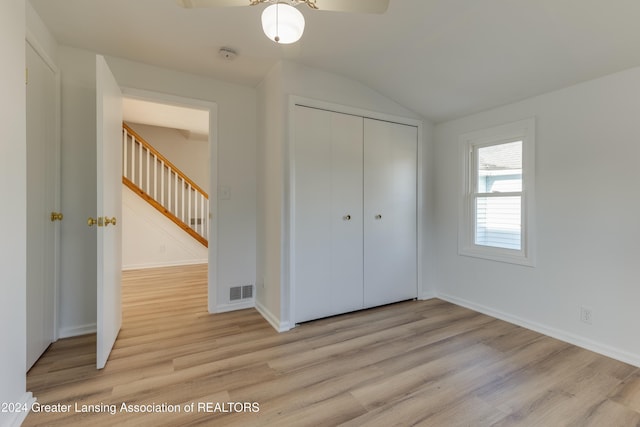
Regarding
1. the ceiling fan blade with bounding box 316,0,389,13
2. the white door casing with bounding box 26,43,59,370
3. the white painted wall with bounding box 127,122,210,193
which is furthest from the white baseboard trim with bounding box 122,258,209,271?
the ceiling fan blade with bounding box 316,0,389,13

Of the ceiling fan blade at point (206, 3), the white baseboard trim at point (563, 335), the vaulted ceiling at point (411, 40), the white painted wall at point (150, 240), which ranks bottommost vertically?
the white baseboard trim at point (563, 335)

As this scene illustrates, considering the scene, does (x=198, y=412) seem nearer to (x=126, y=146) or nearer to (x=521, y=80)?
(x=521, y=80)

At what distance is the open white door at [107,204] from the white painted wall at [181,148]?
393 centimetres

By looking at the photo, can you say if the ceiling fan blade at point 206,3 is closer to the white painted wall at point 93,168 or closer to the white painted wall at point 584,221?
the white painted wall at point 93,168

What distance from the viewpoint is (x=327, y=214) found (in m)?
2.73

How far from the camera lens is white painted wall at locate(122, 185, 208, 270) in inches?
188

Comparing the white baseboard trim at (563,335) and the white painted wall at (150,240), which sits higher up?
the white painted wall at (150,240)

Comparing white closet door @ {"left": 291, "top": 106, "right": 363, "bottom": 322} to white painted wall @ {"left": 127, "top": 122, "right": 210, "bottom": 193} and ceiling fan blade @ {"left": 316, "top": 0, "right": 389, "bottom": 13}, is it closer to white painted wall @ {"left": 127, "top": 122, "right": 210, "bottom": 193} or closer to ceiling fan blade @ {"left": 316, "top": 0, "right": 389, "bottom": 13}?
ceiling fan blade @ {"left": 316, "top": 0, "right": 389, "bottom": 13}

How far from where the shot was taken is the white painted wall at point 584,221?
2.04 m

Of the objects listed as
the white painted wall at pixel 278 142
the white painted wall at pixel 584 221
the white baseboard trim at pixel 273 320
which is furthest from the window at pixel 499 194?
the white baseboard trim at pixel 273 320

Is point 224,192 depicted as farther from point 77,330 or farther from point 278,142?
point 77,330

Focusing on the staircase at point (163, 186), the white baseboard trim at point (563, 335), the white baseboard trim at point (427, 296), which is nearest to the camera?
the white baseboard trim at point (563, 335)
